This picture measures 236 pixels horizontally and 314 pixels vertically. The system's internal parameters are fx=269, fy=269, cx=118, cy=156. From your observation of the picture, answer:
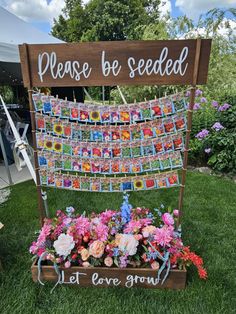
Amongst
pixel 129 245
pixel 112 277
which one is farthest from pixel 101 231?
pixel 112 277

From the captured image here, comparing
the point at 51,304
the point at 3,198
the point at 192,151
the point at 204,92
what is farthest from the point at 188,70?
the point at 204,92

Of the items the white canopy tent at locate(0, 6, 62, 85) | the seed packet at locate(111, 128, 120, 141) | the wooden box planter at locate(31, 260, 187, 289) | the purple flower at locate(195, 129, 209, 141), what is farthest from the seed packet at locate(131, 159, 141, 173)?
the purple flower at locate(195, 129, 209, 141)

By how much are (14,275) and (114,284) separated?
0.82 m

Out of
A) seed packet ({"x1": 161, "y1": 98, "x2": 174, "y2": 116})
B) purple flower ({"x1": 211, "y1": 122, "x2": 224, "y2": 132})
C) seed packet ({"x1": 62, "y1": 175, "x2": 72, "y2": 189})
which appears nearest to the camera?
seed packet ({"x1": 161, "y1": 98, "x2": 174, "y2": 116})

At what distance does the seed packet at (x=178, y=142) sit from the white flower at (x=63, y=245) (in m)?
1.03

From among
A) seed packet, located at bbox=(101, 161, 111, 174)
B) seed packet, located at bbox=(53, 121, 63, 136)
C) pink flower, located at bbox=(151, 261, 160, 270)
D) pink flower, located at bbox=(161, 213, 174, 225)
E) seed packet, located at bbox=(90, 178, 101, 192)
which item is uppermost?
seed packet, located at bbox=(53, 121, 63, 136)

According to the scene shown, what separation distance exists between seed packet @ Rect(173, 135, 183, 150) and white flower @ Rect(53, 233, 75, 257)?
103cm

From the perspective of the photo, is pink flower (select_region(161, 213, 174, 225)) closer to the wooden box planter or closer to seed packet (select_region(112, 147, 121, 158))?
the wooden box planter

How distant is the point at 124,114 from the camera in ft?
6.26

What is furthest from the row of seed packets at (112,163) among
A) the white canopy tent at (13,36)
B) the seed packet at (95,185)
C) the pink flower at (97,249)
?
the white canopy tent at (13,36)

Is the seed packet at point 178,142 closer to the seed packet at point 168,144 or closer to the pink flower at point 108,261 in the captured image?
the seed packet at point 168,144

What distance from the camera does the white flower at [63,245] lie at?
1.95 metres

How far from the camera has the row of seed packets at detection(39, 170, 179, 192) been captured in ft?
6.78

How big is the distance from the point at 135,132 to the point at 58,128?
0.57m
